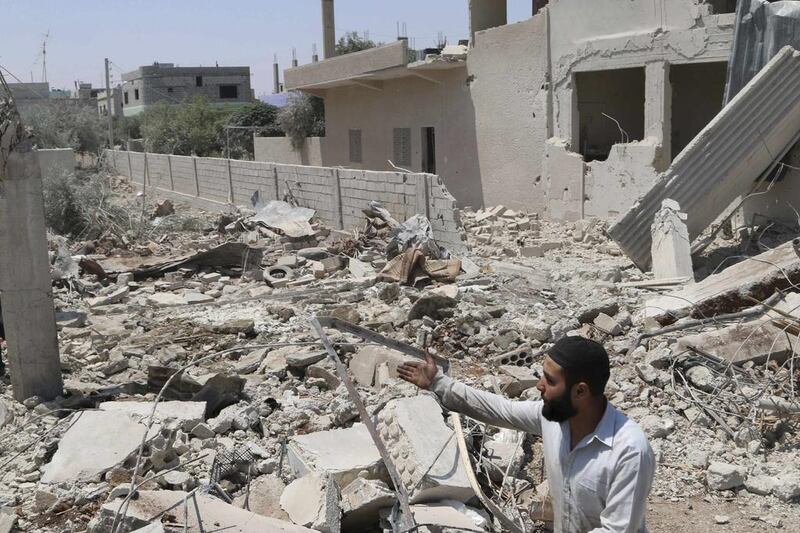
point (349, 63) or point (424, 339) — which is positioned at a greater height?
point (349, 63)

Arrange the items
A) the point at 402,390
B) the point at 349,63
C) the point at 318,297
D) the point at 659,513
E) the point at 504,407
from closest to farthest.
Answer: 1. the point at 504,407
2. the point at 659,513
3. the point at 402,390
4. the point at 318,297
5. the point at 349,63

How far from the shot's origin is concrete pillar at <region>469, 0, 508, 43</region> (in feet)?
56.4

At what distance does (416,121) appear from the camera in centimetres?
1877

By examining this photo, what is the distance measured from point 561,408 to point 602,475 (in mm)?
229

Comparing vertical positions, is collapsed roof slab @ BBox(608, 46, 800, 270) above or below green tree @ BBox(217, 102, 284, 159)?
below

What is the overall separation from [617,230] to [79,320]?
6240mm

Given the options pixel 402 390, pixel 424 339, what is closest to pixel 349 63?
pixel 424 339

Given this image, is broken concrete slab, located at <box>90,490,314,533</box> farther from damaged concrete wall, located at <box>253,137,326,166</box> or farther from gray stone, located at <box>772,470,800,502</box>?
damaged concrete wall, located at <box>253,137,326,166</box>

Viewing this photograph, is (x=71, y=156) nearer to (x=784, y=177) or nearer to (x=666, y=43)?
(x=666, y=43)

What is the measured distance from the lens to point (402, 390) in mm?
5891

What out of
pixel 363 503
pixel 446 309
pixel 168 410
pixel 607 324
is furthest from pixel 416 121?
pixel 363 503

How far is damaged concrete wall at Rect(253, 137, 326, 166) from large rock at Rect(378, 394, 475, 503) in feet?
63.5

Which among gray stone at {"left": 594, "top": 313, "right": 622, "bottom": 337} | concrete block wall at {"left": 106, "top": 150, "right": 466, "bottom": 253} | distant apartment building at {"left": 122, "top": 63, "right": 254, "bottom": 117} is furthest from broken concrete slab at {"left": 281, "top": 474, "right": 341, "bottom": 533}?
distant apartment building at {"left": 122, "top": 63, "right": 254, "bottom": 117}

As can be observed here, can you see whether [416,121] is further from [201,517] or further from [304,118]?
[201,517]
